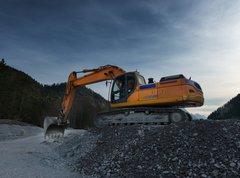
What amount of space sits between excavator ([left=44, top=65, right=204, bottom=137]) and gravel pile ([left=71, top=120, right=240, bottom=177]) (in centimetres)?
183

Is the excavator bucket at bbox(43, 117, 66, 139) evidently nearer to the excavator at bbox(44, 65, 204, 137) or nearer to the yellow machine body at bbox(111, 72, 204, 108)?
the excavator at bbox(44, 65, 204, 137)

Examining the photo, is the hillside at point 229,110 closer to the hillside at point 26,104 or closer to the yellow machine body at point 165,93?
the hillside at point 26,104

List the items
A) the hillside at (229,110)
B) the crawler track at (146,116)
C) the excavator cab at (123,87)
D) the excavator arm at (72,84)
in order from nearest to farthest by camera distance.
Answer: the crawler track at (146,116), the excavator cab at (123,87), the excavator arm at (72,84), the hillside at (229,110)

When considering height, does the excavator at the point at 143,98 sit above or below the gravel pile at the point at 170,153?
above

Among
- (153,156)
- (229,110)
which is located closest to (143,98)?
(153,156)

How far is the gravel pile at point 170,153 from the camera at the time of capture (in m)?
5.47

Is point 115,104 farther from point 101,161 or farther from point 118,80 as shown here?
point 101,161

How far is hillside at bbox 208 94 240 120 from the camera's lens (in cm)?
10981

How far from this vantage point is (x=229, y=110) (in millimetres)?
115000

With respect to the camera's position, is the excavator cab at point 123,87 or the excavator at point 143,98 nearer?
the excavator at point 143,98

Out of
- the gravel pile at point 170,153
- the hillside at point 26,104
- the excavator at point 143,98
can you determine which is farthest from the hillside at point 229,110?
the gravel pile at point 170,153

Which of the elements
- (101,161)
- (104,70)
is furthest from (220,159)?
(104,70)

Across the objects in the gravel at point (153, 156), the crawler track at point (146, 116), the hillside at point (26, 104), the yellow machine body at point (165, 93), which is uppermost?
the hillside at point (26, 104)

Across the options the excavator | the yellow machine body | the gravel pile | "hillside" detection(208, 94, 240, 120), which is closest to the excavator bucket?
the excavator
